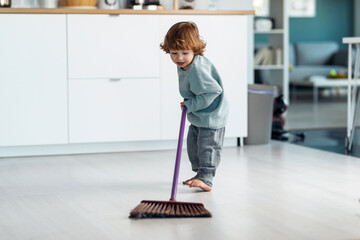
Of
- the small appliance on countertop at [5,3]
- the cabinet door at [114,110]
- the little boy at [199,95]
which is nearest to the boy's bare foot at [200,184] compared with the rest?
the little boy at [199,95]

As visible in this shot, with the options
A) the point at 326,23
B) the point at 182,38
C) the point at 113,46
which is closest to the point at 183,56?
the point at 182,38

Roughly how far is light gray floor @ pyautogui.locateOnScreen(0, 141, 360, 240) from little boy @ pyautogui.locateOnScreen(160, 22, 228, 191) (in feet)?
0.46

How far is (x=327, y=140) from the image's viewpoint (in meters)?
4.44

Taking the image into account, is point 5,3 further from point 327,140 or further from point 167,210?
point 327,140

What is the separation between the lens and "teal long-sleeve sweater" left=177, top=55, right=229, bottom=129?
2711mm

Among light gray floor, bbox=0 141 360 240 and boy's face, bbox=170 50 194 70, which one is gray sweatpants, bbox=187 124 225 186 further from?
boy's face, bbox=170 50 194 70

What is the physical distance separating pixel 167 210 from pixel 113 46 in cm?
176

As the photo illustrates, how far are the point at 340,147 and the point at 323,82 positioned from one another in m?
4.59

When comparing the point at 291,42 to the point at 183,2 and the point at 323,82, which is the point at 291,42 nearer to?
the point at 323,82

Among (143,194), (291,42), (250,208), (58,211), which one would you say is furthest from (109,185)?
(291,42)

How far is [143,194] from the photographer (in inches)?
107

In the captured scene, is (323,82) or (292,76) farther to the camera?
(292,76)

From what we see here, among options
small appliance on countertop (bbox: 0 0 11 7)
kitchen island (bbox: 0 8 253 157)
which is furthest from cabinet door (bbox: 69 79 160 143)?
small appliance on countertop (bbox: 0 0 11 7)

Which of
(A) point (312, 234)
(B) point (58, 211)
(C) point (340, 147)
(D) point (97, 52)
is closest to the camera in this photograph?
(A) point (312, 234)
